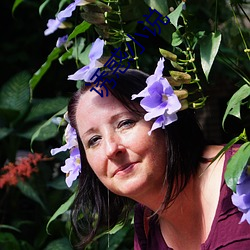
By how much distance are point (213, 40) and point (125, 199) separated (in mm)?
498

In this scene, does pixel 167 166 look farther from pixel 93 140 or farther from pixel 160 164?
pixel 93 140

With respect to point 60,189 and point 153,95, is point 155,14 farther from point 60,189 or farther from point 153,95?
point 60,189

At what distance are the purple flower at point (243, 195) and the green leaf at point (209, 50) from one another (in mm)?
211

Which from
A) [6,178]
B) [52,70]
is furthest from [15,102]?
[6,178]

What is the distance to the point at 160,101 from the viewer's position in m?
1.31

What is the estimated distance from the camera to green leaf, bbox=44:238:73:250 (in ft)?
7.76

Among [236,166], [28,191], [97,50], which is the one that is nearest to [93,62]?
[97,50]

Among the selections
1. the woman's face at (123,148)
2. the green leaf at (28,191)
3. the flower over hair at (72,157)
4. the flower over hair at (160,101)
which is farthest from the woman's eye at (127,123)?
the green leaf at (28,191)

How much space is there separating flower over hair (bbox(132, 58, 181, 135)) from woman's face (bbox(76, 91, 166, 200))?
84 millimetres

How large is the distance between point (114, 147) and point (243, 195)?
0.86 ft

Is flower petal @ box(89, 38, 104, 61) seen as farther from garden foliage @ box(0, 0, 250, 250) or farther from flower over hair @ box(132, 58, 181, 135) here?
flower over hair @ box(132, 58, 181, 135)

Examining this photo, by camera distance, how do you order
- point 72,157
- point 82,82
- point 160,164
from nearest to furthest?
point 160,164
point 72,157
point 82,82

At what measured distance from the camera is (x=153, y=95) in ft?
4.28

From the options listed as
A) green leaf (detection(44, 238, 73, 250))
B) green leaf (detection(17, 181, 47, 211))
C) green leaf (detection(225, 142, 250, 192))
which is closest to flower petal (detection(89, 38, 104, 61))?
green leaf (detection(225, 142, 250, 192))
